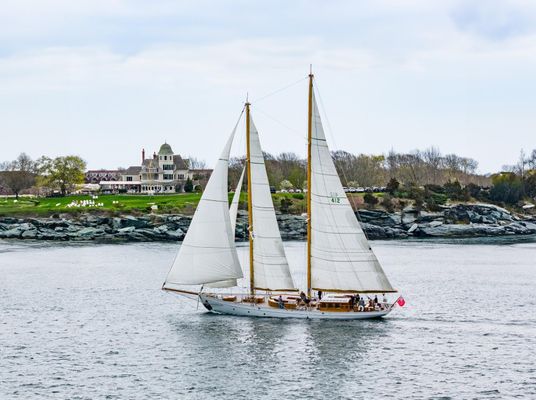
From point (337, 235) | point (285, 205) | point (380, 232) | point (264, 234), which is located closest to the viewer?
point (337, 235)

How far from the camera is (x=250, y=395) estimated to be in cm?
4241

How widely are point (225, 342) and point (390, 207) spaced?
394 ft

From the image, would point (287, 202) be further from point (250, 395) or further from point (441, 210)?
point (250, 395)

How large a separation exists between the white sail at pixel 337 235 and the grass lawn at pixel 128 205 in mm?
84491

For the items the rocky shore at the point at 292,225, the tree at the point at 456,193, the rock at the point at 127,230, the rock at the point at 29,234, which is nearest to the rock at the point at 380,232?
the rocky shore at the point at 292,225

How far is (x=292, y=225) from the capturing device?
156m

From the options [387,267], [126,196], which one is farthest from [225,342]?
[126,196]

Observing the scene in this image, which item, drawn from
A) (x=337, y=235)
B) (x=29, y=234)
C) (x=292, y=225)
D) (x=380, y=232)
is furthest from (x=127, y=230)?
(x=337, y=235)

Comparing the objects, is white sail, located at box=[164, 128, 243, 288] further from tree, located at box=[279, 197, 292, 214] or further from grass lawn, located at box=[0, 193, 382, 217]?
tree, located at box=[279, 197, 292, 214]

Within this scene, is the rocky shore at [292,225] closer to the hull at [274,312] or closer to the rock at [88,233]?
the rock at [88,233]

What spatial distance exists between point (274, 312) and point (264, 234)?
229 inches

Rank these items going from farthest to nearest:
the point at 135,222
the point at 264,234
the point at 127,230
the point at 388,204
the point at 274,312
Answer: the point at 388,204
the point at 135,222
the point at 127,230
the point at 264,234
the point at 274,312

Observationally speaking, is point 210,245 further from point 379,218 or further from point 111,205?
point 111,205

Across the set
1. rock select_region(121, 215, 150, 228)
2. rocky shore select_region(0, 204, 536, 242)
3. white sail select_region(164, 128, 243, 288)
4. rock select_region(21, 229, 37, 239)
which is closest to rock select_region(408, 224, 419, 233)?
rocky shore select_region(0, 204, 536, 242)
